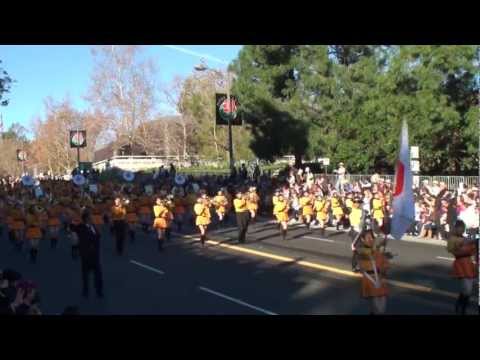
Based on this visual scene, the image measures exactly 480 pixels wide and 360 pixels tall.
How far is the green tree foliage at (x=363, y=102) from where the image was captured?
31.1 m

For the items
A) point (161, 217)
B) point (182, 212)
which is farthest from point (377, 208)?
point (182, 212)

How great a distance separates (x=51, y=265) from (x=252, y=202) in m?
9.61

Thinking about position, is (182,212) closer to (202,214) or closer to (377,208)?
(202,214)

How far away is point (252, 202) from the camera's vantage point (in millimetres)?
25125

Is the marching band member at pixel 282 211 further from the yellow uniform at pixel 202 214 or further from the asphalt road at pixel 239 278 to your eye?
the yellow uniform at pixel 202 214

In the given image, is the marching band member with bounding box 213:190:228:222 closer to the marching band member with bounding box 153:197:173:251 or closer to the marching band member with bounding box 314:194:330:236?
the marching band member with bounding box 314:194:330:236

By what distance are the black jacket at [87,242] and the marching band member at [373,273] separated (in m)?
5.53

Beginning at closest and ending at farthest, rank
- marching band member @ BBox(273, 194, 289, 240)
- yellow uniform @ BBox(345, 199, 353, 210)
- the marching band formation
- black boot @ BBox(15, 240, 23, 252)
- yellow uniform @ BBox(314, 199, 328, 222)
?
1. the marching band formation
2. black boot @ BBox(15, 240, 23, 252)
3. marching band member @ BBox(273, 194, 289, 240)
4. yellow uniform @ BBox(345, 199, 353, 210)
5. yellow uniform @ BBox(314, 199, 328, 222)

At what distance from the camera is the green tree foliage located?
3109 centimetres

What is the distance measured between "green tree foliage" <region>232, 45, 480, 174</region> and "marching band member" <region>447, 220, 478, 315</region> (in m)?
18.4

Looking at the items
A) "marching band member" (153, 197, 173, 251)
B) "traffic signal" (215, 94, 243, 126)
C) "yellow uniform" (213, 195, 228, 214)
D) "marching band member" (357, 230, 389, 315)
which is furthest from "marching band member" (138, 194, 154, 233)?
"marching band member" (357, 230, 389, 315)

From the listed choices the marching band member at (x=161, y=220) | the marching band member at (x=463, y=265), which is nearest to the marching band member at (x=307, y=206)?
the marching band member at (x=161, y=220)

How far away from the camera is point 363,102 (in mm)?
35375
